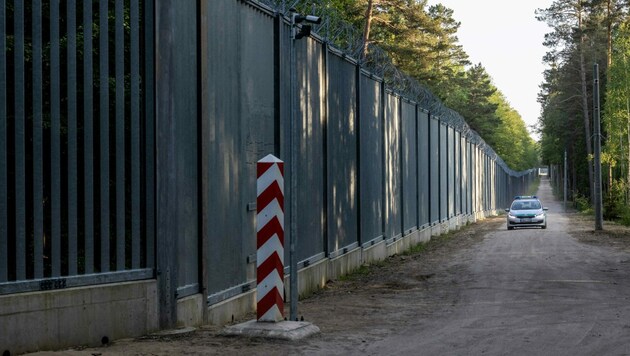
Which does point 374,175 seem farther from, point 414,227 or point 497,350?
point 497,350

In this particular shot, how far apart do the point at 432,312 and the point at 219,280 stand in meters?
3.27

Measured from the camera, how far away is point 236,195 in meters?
12.8

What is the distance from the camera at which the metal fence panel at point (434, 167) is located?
3544 centimetres

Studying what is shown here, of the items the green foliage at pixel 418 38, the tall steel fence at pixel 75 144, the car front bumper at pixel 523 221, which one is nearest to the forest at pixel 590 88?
the car front bumper at pixel 523 221

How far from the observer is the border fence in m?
8.58

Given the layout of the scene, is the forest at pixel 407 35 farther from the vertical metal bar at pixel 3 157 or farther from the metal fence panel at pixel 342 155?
the vertical metal bar at pixel 3 157

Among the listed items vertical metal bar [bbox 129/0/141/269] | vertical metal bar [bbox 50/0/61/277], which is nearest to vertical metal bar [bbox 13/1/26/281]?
vertical metal bar [bbox 50/0/61/277]

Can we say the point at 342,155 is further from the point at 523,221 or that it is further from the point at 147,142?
the point at 523,221

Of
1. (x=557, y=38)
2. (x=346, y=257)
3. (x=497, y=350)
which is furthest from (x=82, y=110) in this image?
(x=557, y=38)

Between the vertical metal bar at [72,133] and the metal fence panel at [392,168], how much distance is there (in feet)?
55.2

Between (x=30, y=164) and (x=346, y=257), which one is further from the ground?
(x=30, y=164)

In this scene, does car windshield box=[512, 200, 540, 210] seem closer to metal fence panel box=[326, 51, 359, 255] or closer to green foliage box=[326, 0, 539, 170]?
green foliage box=[326, 0, 539, 170]

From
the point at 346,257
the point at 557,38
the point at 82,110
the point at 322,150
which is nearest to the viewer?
the point at 82,110

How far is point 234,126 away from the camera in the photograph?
12.7m
